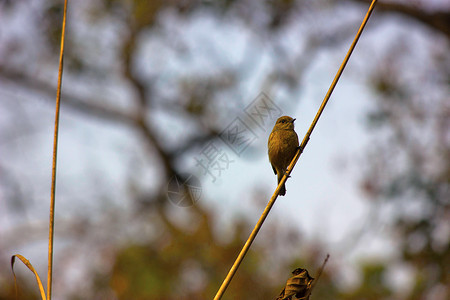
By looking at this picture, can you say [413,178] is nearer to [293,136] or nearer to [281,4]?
[281,4]

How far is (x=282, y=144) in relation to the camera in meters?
2.62

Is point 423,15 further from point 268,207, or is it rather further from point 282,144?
point 268,207

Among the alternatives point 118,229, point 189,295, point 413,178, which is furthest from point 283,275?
point 118,229

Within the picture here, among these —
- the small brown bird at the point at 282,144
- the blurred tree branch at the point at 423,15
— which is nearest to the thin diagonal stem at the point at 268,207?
the small brown bird at the point at 282,144

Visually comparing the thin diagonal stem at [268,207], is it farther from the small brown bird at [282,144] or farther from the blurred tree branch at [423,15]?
the blurred tree branch at [423,15]

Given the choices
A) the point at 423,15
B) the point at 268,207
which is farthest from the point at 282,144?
the point at 423,15

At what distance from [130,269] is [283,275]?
9.19ft

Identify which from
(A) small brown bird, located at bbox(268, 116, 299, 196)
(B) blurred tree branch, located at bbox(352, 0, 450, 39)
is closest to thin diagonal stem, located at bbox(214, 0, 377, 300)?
(A) small brown bird, located at bbox(268, 116, 299, 196)

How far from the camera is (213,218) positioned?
810 centimetres

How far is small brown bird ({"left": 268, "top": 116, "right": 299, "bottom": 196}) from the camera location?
259 cm

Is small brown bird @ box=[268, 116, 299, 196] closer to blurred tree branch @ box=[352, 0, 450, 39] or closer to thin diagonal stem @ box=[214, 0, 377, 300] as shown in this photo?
thin diagonal stem @ box=[214, 0, 377, 300]

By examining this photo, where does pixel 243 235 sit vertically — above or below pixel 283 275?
above

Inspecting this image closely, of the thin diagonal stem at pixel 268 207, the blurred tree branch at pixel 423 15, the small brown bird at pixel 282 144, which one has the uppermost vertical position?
the blurred tree branch at pixel 423 15

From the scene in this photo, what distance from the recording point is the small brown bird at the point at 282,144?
2.59 metres
